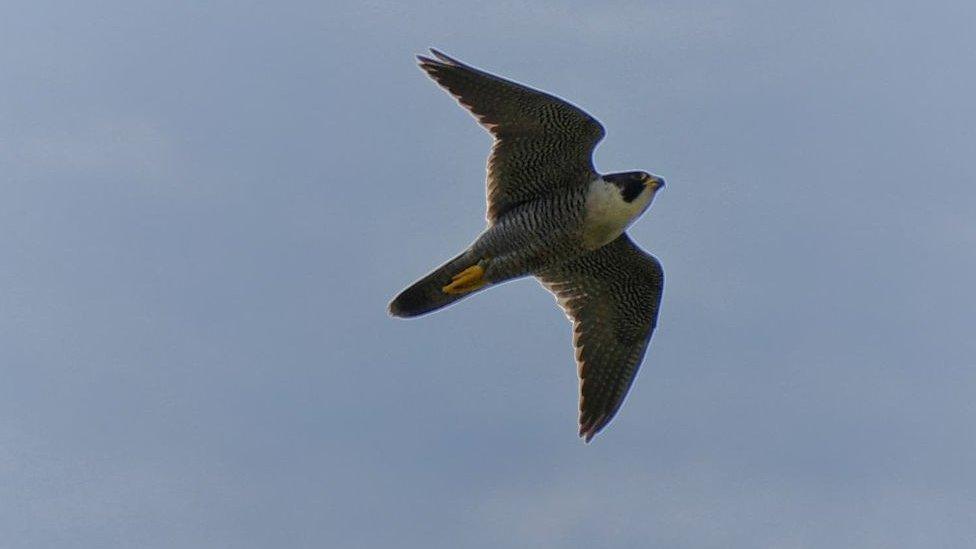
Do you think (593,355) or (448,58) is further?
(593,355)

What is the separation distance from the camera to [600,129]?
15.7 metres

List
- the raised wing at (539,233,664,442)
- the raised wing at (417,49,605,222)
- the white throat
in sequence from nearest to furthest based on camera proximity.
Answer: the raised wing at (417,49,605,222) → the white throat → the raised wing at (539,233,664,442)

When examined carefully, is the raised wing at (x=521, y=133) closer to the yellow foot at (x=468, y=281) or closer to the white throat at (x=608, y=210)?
the white throat at (x=608, y=210)

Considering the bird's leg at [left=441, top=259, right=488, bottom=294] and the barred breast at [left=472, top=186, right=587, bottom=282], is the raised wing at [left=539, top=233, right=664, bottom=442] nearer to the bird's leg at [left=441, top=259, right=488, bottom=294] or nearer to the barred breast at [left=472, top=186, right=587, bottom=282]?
the barred breast at [left=472, top=186, right=587, bottom=282]

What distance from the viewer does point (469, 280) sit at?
1600 centimetres

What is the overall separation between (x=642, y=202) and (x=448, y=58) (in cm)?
238

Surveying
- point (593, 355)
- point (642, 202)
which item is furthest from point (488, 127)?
point (593, 355)

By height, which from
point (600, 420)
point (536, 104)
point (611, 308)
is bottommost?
point (600, 420)

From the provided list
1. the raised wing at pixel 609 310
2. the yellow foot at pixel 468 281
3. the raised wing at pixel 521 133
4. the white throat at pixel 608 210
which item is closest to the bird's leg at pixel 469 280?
the yellow foot at pixel 468 281

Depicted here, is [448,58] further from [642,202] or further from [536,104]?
[642,202]

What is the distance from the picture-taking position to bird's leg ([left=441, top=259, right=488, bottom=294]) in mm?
16000

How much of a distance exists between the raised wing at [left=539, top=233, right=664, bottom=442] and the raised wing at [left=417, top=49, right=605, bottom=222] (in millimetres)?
1232

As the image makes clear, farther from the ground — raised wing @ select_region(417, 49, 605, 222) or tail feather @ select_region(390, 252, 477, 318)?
raised wing @ select_region(417, 49, 605, 222)

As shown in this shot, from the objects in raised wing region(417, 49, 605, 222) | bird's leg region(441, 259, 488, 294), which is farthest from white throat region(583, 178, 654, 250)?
bird's leg region(441, 259, 488, 294)
